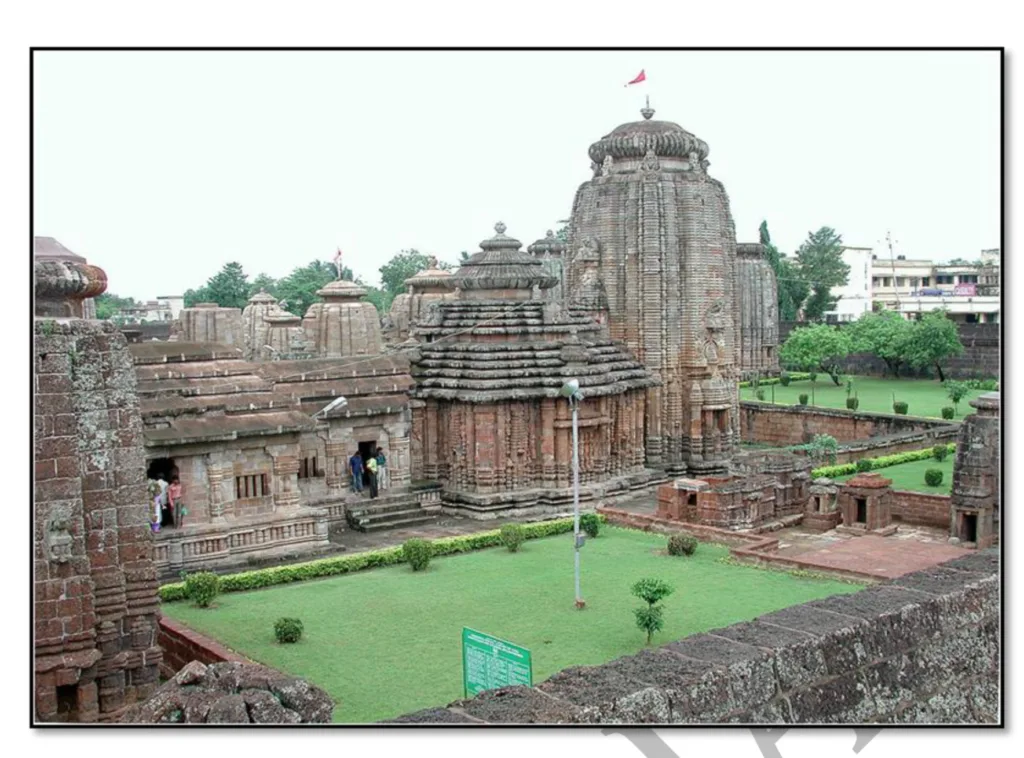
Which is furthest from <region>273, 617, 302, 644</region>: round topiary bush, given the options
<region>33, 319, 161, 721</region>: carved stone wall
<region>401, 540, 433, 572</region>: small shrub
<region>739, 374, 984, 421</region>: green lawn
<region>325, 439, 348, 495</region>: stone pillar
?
<region>739, 374, 984, 421</region>: green lawn

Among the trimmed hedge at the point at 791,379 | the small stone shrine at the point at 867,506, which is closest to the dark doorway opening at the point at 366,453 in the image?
the small stone shrine at the point at 867,506

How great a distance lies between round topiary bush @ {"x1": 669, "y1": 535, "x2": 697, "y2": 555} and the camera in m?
20.3

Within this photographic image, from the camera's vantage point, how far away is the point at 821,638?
764 centimetres

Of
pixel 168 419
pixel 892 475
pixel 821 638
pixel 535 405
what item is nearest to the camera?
pixel 821 638

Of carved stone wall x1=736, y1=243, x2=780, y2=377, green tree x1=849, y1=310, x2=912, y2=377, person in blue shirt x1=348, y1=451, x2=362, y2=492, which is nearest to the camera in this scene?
person in blue shirt x1=348, y1=451, x2=362, y2=492

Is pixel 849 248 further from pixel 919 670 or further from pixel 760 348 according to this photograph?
pixel 919 670

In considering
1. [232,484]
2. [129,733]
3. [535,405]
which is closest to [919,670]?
[129,733]

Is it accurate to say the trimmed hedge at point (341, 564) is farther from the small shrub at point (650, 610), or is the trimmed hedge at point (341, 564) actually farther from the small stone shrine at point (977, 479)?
the small stone shrine at point (977, 479)

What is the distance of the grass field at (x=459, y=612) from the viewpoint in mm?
14172

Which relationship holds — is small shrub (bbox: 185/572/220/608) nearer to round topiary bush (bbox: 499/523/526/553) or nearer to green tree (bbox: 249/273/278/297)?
round topiary bush (bbox: 499/523/526/553)

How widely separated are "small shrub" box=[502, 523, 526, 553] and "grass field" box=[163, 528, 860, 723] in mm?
176

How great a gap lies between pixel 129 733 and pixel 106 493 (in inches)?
148

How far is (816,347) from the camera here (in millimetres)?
50406

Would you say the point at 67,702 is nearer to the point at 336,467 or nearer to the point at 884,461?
the point at 336,467
